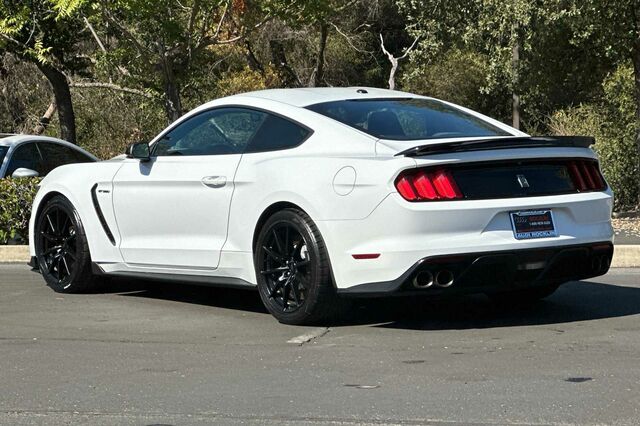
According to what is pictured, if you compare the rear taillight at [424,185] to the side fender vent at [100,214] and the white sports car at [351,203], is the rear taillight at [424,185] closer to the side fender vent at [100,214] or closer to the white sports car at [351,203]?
the white sports car at [351,203]

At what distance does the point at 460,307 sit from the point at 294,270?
151cm

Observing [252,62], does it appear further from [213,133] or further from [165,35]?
[213,133]

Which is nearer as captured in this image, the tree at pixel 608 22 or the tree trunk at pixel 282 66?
the tree at pixel 608 22

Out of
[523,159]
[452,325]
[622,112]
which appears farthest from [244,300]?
[622,112]

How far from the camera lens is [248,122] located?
850cm

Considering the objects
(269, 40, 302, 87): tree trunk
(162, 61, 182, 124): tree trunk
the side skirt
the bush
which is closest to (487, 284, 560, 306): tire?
the side skirt

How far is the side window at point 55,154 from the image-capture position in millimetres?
14641

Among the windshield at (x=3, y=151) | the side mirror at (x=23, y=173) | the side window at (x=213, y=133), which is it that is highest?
the side window at (x=213, y=133)

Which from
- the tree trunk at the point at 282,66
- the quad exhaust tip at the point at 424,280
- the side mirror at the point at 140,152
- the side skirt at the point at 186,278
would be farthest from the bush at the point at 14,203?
the tree trunk at the point at 282,66

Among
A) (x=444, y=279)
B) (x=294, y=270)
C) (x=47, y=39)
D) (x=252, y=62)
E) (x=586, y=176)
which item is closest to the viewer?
(x=444, y=279)

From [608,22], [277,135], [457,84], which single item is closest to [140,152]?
[277,135]

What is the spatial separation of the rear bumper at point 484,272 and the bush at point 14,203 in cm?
671

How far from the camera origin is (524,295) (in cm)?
877

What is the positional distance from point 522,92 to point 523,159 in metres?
14.8
